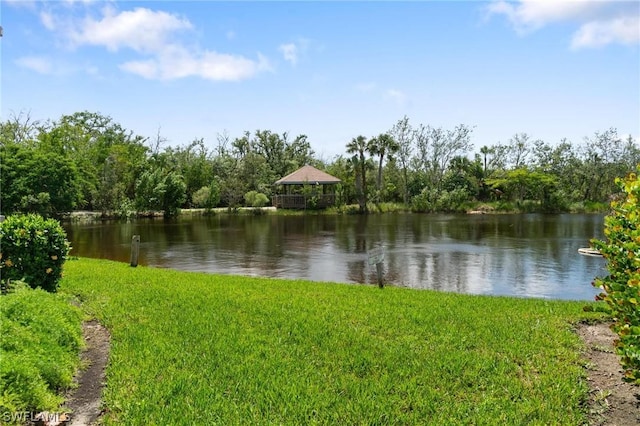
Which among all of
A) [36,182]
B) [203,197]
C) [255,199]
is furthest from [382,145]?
[36,182]

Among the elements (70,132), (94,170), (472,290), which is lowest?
(472,290)

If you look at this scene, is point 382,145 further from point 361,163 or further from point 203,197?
point 203,197

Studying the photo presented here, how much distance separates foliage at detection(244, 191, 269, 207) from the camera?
157 ft

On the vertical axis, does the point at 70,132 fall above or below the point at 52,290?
above

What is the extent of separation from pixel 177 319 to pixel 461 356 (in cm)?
364

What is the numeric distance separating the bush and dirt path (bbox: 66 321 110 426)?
168 cm

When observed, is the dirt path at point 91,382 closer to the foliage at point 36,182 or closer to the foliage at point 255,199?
the foliage at point 36,182

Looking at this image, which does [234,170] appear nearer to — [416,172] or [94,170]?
[94,170]

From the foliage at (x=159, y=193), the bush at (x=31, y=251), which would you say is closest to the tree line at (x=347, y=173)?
the foliage at (x=159, y=193)

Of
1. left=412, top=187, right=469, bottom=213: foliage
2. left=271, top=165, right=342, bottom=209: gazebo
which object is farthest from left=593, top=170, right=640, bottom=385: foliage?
left=412, top=187, right=469, bottom=213: foliage

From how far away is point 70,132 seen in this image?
43.2 m

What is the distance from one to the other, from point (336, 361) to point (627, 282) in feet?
8.87

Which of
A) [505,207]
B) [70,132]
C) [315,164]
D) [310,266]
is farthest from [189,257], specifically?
[315,164]

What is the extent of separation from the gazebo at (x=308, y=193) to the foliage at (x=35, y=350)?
41143 mm
